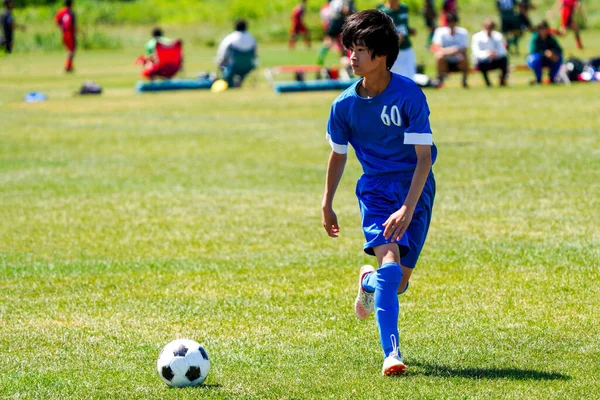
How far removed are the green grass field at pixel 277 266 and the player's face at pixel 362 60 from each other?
1686 mm

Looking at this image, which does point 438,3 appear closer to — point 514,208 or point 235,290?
point 514,208

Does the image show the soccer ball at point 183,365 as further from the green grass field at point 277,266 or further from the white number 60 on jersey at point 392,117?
the white number 60 on jersey at point 392,117

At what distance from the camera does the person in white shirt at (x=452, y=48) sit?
2717cm

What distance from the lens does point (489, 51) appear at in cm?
2653

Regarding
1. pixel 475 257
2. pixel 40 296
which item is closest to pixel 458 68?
pixel 475 257

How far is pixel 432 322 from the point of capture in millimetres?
7418

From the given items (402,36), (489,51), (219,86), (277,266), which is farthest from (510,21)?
(277,266)

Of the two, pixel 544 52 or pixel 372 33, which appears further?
pixel 544 52

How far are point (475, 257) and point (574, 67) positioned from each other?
18.8 meters

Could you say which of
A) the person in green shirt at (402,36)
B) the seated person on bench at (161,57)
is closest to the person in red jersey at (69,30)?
the seated person on bench at (161,57)

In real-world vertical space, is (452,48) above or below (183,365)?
below

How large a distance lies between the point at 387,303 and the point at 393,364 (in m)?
0.33

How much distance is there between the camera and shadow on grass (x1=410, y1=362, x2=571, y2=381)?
19.6ft

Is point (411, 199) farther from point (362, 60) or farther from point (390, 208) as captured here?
point (362, 60)
